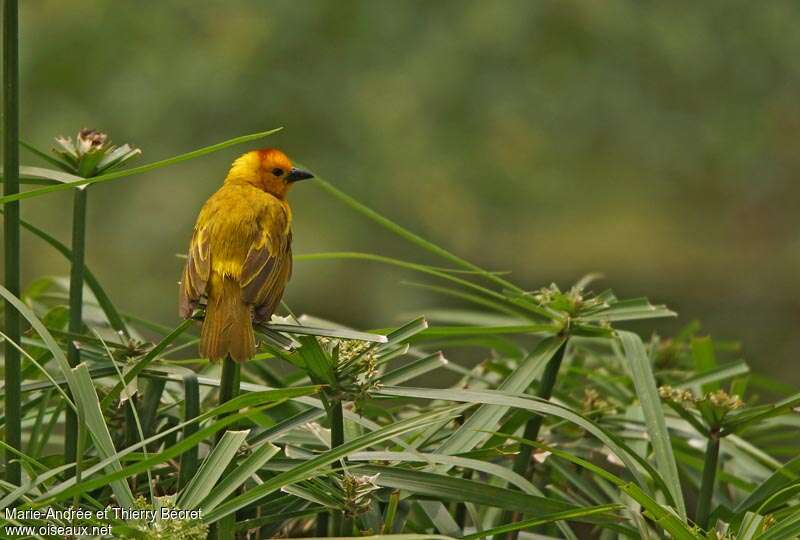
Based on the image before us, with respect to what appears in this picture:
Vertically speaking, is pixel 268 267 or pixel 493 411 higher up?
pixel 268 267

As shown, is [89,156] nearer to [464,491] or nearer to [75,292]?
[75,292]

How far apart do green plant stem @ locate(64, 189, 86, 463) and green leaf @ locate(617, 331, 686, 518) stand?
0.60 metres

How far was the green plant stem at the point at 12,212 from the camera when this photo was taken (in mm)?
1138

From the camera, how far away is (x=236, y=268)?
1.65m

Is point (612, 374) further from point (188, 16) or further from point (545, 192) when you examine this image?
point (188, 16)

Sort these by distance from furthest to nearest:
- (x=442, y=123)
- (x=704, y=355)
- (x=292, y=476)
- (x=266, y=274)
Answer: (x=442, y=123), (x=704, y=355), (x=266, y=274), (x=292, y=476)

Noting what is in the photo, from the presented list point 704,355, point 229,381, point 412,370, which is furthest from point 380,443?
point 704,355

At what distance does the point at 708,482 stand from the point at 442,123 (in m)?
3.46

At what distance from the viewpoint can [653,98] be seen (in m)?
4.98

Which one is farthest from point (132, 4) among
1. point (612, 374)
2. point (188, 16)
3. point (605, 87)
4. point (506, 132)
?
point (612, 374)

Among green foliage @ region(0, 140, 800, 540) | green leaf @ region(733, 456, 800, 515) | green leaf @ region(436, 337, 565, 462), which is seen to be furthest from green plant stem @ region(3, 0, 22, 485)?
green leaf @ region(733, 456, 800, 515)

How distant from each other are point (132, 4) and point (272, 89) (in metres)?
0.72

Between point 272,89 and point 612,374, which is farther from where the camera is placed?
point 272,89

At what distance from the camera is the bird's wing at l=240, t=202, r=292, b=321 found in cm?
155
